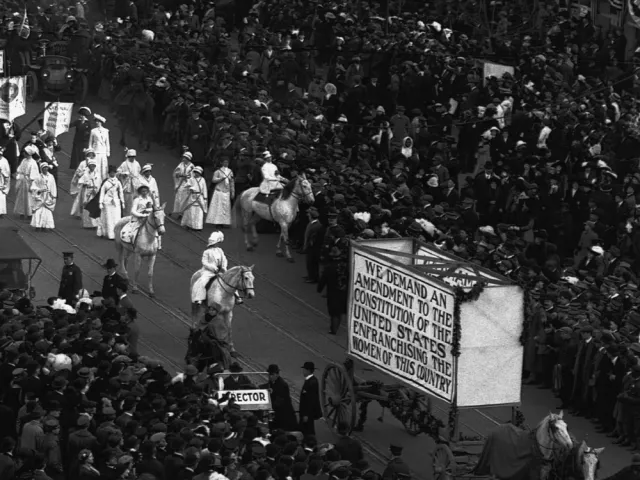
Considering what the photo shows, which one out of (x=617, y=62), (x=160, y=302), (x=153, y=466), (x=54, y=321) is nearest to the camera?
(x=153, y=466)

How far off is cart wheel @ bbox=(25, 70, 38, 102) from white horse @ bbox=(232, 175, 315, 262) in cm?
1079

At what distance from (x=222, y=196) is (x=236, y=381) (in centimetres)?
1238

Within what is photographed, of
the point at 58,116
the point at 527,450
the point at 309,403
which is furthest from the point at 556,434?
the point at 58,116

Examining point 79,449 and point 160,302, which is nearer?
point 79,449

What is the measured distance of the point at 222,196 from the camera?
41.7 metres

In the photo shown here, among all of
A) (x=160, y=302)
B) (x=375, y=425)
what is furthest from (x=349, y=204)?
(x=375, y=425)

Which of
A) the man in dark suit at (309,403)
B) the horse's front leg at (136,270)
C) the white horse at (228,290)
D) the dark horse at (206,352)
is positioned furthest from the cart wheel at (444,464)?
the horse's front leg at (136,270)

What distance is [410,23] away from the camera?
5206cm

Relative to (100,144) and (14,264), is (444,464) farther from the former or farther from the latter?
(100,144)

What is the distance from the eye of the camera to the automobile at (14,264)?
111ft

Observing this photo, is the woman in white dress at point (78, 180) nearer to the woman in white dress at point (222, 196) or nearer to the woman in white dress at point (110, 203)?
the woman in white dress at point (110, 203)

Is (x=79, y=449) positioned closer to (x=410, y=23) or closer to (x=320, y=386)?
(x=320, y=386)

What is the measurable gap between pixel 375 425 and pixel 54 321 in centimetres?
570

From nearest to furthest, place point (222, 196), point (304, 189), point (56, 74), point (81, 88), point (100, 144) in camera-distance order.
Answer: point (304, 189)
point (222, 196)
point (100, 144)
point (56, 74)
point (81, 88)
